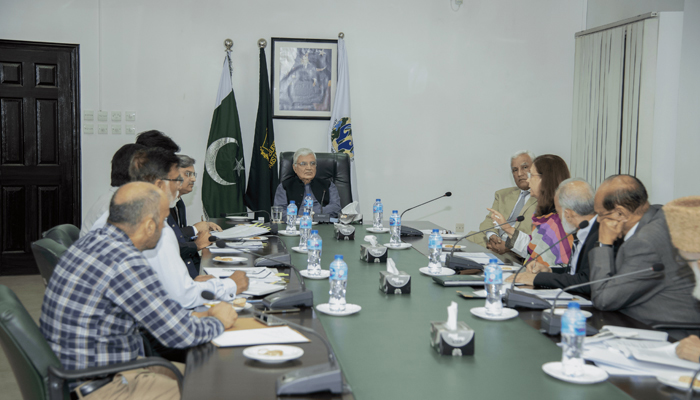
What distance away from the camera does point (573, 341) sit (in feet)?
4.87

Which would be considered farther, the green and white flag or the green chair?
the green and white flag

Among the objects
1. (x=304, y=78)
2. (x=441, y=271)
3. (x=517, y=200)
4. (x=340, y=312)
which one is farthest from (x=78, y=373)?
(x=304, y=78)

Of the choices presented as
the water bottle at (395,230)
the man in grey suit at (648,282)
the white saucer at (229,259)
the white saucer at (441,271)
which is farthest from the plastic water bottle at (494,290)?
the water bottle at (395,230)

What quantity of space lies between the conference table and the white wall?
393 centimetres

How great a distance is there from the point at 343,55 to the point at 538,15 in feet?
6.72

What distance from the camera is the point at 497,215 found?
3.50m

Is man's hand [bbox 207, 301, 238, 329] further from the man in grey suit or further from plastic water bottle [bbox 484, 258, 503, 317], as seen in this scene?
the man in grey suit

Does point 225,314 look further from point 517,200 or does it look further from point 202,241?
point 517,200

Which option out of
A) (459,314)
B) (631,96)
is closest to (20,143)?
(459,314)

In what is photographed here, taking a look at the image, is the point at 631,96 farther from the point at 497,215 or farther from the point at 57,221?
the point at 57,221

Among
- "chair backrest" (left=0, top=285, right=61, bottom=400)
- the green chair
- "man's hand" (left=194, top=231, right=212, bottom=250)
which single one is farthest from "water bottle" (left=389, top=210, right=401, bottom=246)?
"chair backrest" (left=0, top=285, right=61, bottom=400)

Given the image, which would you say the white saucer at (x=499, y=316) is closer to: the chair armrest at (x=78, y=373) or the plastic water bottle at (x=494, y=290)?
the plastic water bottle at (x=494, y=290)

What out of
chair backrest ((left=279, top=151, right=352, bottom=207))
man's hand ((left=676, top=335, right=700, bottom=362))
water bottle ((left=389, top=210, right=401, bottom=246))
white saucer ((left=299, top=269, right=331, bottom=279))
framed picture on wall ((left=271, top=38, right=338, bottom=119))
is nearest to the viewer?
man's hand ((left=676, top=335, right=700, bottom=362))

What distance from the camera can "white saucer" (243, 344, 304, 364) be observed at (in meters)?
1.49
